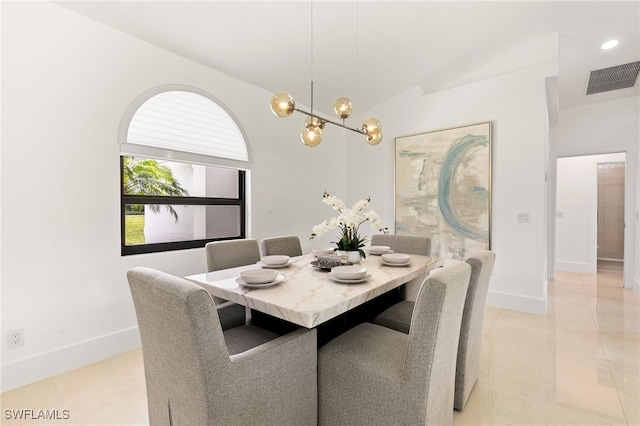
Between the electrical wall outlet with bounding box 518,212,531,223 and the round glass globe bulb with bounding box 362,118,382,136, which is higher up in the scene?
the round glass globe bulb with bounding box 362,118,382,136

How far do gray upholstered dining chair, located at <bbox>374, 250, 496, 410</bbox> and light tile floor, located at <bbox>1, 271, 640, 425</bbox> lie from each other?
144 mm

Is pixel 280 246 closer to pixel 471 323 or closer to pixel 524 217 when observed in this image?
pixel 471 323

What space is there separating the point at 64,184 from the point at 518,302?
4620 mm

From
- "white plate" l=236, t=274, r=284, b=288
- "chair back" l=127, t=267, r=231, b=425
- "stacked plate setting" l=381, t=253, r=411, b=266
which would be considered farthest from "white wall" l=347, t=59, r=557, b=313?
"chair back" l=127, t=267, r=231, b=425

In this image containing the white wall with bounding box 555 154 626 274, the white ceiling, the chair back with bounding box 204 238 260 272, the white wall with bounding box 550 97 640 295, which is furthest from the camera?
the white wall with bounding box 555 154 626 274

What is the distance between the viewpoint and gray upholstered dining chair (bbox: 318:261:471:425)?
118 cm

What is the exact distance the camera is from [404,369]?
4.05 ft

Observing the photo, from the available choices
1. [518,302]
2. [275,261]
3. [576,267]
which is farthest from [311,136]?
[576,267]

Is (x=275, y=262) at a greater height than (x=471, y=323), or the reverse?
(x=275, y=262)

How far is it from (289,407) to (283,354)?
25cm

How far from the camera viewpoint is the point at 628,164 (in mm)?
4309

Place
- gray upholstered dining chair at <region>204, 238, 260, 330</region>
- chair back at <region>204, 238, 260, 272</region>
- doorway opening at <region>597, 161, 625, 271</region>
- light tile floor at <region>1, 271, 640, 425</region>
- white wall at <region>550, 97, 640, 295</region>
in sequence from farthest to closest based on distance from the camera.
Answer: doorway opening at <region>597, 161, 625, 271</region>
white wall at <region>550, 97, 640, 295</region>
chair back at <region>204, 238, 260, 272</region>
gray upholstered dining chair at <region>204, 238, 260, 330</region>
light tile floor at <region>1, 271, 640, 425</region>

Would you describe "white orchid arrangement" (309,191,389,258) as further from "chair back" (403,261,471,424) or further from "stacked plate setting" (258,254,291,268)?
"chair back" (403,261,471,424)

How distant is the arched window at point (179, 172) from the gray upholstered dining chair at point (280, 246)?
87 centimetres
